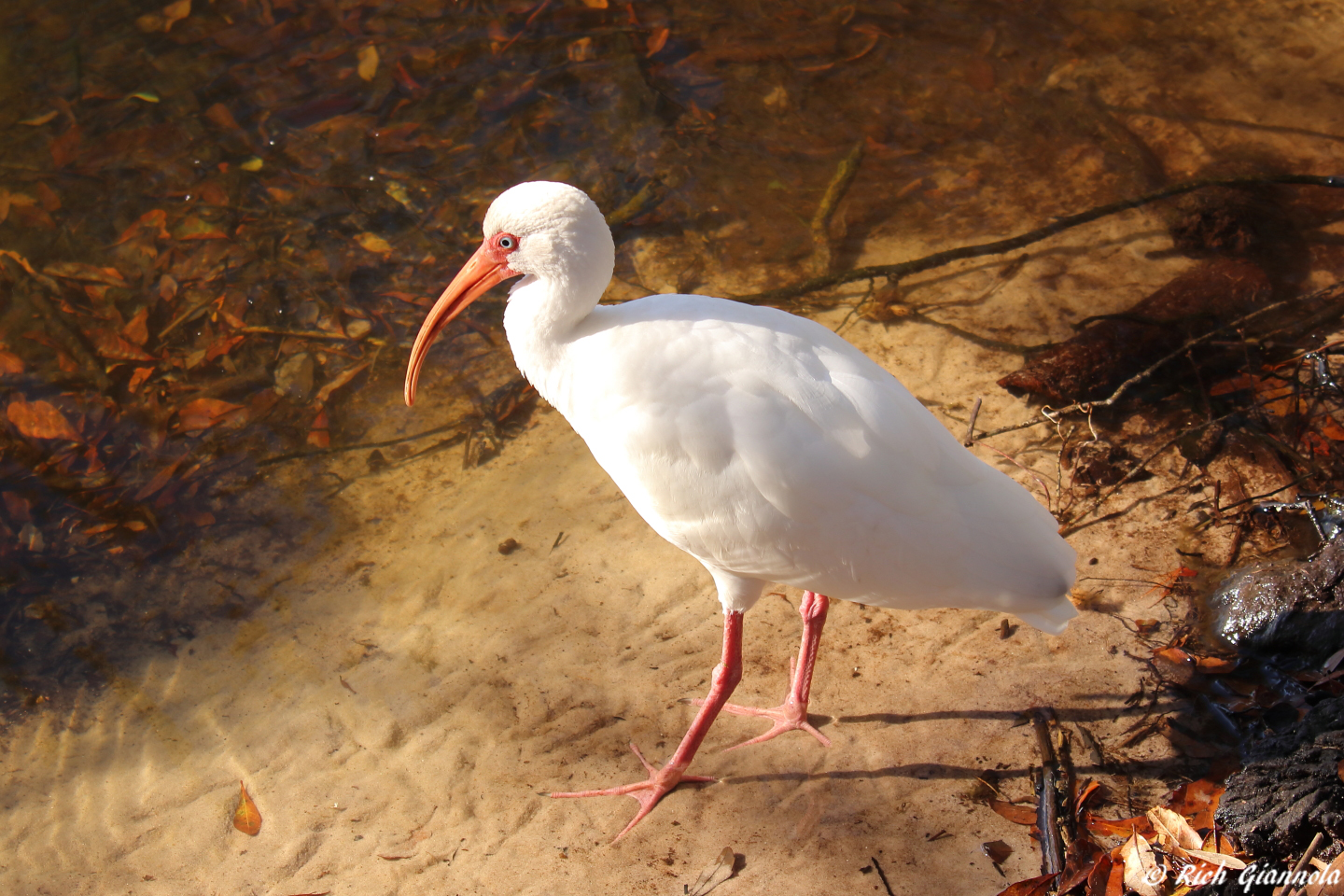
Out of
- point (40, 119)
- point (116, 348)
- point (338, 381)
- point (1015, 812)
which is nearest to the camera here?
point (1015, 812)

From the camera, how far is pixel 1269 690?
116 inches

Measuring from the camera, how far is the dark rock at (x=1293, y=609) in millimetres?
2922

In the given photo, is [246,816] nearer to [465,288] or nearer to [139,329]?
[465,288]

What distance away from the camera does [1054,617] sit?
2.62 m

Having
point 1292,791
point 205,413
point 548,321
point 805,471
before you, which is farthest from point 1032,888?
point 205,413

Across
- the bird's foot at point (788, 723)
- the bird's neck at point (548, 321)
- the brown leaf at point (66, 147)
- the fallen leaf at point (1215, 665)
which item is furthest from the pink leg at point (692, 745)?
the brown leaf at point (66, 147)

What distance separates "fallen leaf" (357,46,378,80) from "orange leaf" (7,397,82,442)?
289 centimetres

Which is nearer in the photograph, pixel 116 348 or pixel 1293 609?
pixel 1293 609

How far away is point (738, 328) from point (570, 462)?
163cm

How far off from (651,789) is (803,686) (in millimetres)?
627

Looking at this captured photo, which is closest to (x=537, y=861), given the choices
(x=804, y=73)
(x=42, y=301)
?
(x=42, y=301)

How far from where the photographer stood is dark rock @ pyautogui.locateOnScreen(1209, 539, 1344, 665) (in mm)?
2922

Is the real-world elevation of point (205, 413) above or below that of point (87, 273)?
below

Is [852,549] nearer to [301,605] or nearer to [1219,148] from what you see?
[301,605]
